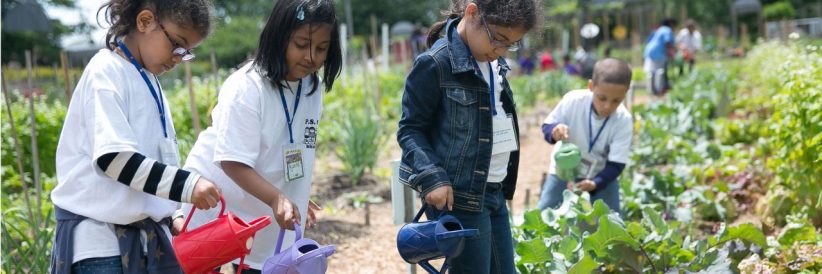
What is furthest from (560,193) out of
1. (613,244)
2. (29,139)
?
(29,139)

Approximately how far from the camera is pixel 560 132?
3.46 metres

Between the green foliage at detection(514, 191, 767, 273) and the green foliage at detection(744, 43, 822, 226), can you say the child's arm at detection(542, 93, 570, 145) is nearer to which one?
the green foliage at detection(514, 191, 767, 273)

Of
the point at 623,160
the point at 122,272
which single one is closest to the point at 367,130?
the point at 623,160

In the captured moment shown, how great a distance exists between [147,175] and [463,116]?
0.86 m

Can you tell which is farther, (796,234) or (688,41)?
(688,41)

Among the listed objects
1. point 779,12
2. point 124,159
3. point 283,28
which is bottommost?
point 779,12

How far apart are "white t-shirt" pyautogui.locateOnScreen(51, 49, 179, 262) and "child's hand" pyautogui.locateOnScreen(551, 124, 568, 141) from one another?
Answer: 1.82 m

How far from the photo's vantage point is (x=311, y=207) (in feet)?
8.63

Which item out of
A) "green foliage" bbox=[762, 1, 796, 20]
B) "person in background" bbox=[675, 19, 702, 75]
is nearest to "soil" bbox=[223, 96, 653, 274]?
"person in background" bbox=[675, 19, 702, 75]

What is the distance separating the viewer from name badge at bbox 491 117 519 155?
8.25 ft

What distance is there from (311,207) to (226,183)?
0.29 metres

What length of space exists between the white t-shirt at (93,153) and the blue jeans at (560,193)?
215cm

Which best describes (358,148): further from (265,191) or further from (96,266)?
(96,266)

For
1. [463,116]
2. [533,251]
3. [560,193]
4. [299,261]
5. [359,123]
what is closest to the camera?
[299,261]
